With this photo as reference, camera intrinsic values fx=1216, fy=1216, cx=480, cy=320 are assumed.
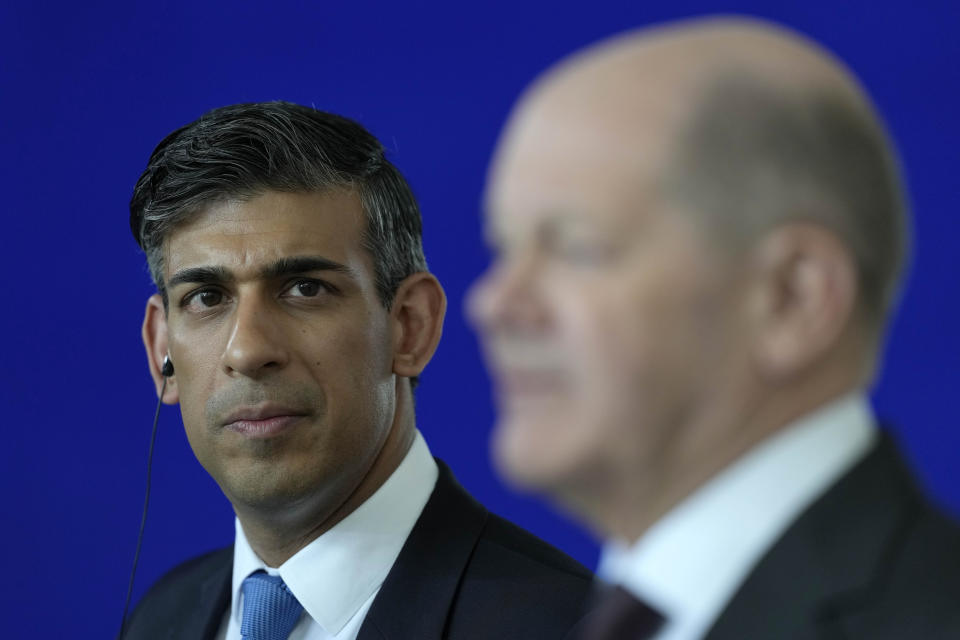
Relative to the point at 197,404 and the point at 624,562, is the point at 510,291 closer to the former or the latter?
the point at 624,562

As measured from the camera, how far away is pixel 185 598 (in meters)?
2.11

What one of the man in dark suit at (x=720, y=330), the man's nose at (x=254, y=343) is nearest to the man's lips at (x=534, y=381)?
the man in dark suit at (x=720, y=330)

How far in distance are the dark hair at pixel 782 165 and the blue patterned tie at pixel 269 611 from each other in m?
1.16

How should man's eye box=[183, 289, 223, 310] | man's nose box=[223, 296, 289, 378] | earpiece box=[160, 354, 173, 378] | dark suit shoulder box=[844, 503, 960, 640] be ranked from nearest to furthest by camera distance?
dark suit shoulder box=[844, 503, 960, 640], man's nose box=[223, 296, 289, 378], man's eye box=[183, 289, 223, 310], earpiece box=[160, 354, 173, 378]

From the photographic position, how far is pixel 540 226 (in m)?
0.79

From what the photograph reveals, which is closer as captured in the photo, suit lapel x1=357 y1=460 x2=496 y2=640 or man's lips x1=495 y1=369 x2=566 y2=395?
man's lips x1=495 y1=369 x2=566 y2=395

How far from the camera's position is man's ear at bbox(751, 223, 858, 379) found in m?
0.77

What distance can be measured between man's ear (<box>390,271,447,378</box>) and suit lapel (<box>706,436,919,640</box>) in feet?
3.51

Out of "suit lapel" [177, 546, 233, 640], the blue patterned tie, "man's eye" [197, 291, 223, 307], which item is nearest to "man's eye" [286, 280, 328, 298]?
"man's eye" [197, 291, 223, 307]

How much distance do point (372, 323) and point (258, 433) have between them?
24 cm

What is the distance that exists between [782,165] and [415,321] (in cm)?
114

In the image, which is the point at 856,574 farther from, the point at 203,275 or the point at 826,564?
the point at 203,275

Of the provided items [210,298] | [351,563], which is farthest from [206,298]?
[351,563]

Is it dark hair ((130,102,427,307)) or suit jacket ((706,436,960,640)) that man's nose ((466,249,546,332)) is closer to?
suit jacket ((706,436,960,640))
